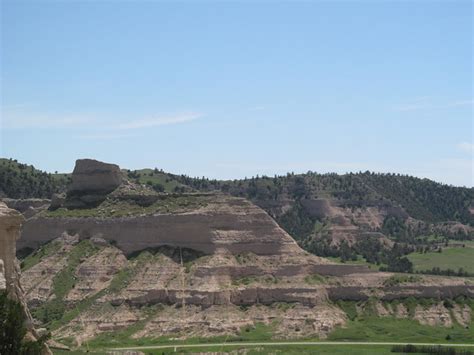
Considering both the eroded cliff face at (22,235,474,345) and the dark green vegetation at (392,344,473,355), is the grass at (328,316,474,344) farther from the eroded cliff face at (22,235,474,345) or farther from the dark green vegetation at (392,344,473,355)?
the dark green vegetation at (392,344,473,355)

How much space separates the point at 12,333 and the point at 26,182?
152 meters

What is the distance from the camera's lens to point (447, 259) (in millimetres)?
167375

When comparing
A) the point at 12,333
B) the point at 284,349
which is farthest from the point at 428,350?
the point at 12,333

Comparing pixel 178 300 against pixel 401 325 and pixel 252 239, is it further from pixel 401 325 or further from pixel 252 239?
pixel 401 325

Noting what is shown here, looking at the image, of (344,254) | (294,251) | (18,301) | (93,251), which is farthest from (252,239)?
(18,301)

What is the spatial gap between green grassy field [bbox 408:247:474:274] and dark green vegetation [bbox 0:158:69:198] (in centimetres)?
7284

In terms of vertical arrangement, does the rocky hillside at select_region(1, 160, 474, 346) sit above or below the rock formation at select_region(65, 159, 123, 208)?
below

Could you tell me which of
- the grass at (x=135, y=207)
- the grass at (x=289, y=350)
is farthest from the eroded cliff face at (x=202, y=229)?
the grass at (x=289, y=350)

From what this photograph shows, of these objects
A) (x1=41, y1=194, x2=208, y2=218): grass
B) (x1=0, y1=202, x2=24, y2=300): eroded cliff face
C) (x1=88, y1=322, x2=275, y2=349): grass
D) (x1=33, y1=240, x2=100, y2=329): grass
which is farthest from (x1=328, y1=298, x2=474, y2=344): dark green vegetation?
(x1=0, y1=202, x2=24, y2=300): eroded cliff face

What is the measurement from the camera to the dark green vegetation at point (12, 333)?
3762 centimetres

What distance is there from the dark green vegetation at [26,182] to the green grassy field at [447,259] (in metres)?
72.8

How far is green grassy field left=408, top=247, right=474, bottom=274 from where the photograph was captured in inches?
6245

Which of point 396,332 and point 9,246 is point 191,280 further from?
point 9,246

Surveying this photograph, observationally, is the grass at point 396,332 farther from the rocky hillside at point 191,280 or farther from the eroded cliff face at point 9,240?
the eroded cliff face at point 9,240
